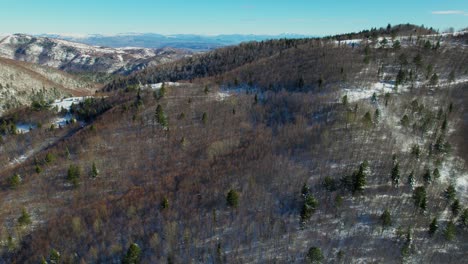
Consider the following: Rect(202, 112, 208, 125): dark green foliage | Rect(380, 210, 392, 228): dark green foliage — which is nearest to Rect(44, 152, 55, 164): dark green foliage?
Rect(202, 112, 208, 125): dark green foliage

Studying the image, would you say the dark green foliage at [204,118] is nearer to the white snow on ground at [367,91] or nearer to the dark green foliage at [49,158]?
the dark green foliage at [49,158]

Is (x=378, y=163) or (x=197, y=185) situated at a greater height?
(x=378, y=163)

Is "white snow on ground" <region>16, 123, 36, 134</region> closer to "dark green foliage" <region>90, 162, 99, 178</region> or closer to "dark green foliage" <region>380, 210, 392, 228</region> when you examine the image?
"dark green foliage" <region>90, 162, 99, 178</region>

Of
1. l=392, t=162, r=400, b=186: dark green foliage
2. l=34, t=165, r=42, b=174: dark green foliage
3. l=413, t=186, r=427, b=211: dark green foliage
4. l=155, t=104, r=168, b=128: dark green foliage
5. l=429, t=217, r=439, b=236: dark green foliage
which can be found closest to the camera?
l=429, t=217, r=439, b=236: dark green foliage

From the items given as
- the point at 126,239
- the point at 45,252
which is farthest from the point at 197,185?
the point at 45,252

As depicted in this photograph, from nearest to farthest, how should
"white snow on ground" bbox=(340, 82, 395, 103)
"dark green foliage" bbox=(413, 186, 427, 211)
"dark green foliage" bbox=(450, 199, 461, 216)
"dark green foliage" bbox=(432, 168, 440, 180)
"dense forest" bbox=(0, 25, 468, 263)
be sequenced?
"dense forest" bbox=(0, 25, 468, 263)
"dark green foliage" bbox=(450, 199, 461, 216)
"dark green foliage" bbox=(413, 186, 427, 211)
"dark green foliage" bbox=(432, 168, 440, 180)
"white snow on ground" bbox=(340, 82, 395, 103)

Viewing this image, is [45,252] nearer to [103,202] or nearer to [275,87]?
[103,202]
